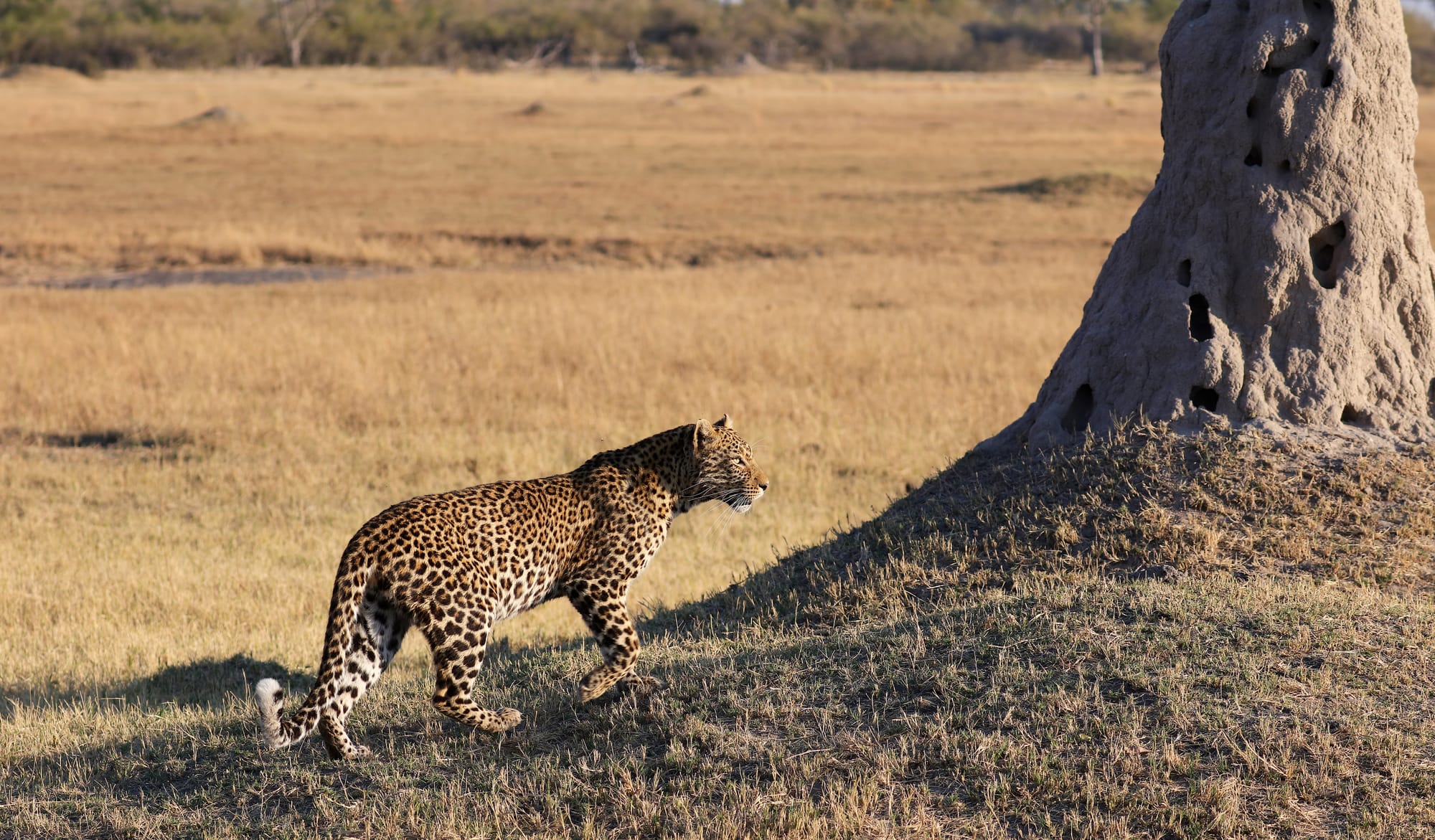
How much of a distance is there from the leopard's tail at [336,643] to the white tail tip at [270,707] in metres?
0.02

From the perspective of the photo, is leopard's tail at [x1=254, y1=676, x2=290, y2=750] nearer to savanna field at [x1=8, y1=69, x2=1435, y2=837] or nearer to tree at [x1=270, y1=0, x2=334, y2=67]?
savanna field at [x1=8, y1=69, x2=1435, y2=837]

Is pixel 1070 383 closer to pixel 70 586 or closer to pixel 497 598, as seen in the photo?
pixel 497 598

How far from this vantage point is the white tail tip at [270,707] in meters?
5.95

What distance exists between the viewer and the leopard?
6277mm

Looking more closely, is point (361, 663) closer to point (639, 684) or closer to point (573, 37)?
point (639, 684)

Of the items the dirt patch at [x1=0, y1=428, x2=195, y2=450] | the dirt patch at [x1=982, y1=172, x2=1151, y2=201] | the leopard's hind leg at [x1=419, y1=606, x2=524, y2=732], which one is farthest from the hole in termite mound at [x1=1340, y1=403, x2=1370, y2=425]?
the dirt patch at [x1=982, y1=172, x2=1151, y2=201]

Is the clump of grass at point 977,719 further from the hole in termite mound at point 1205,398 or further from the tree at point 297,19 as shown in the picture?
the tree at point 297,19

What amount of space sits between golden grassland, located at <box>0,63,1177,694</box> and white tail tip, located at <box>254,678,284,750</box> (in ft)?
13.2

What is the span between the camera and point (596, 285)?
25375 mm

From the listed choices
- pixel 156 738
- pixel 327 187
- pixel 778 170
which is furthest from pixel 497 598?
pixel 778 170

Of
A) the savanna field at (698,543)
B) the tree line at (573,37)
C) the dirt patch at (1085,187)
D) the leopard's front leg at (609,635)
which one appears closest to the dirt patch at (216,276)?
the savanna field at (698,543)

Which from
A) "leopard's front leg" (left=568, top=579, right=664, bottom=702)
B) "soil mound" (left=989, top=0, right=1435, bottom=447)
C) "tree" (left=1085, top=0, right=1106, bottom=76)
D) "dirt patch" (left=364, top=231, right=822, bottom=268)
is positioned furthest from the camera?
"tree" (left=1085, top=0, right=1106, bottom=76)

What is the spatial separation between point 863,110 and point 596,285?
43709 mm

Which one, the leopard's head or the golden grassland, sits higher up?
the leopard's head
